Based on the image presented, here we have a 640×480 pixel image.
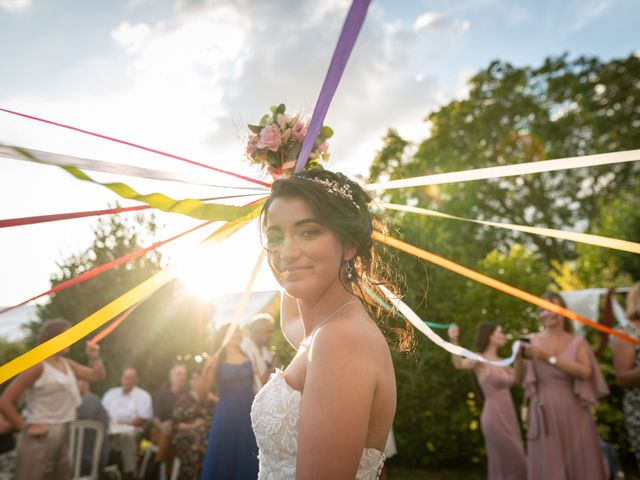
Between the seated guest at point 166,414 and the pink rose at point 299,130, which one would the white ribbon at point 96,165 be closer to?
the pink rose at point 299,130

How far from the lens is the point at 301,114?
113 inches

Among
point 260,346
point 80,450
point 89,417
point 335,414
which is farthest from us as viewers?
point 89,417

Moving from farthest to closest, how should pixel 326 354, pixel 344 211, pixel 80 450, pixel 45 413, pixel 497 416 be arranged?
pixel 497 416 < pixel 80 450 < pixel 45 413 < pixel 344 211 < pixel 326 354

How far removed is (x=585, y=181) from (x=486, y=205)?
14.5 ft

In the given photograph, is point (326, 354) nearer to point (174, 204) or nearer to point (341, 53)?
point (174, 204)

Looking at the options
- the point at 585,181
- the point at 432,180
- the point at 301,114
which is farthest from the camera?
the point at 585,181

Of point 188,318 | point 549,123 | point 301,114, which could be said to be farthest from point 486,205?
point 301,114

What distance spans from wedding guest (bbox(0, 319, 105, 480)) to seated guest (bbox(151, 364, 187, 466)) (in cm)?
217

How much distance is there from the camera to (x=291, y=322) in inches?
112

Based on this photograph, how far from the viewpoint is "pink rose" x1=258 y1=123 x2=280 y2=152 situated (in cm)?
271

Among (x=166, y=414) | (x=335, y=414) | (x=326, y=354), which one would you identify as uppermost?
(x=326, y=354)

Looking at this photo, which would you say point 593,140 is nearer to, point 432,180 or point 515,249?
point 515,249

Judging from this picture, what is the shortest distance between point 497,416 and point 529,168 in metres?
4.56

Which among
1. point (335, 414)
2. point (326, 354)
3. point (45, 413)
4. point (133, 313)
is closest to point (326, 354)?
point (326, 354)
